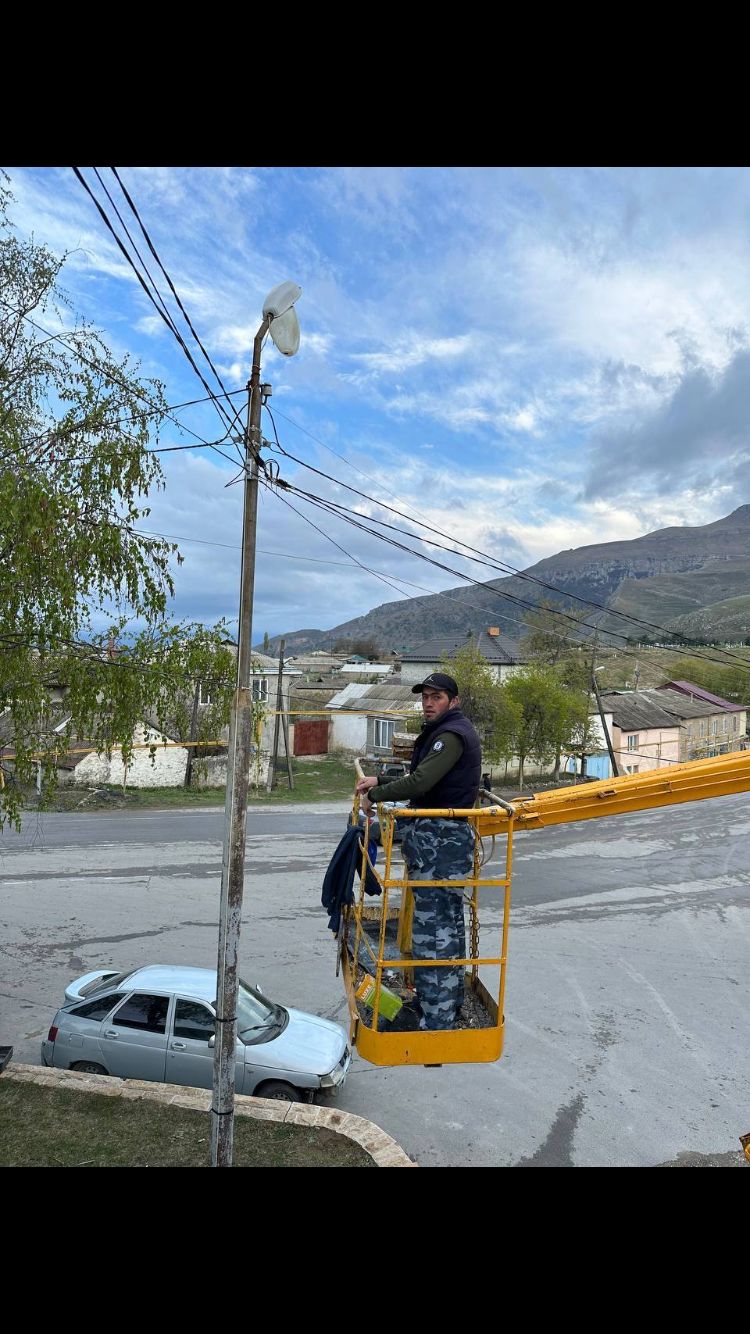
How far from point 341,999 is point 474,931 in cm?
598

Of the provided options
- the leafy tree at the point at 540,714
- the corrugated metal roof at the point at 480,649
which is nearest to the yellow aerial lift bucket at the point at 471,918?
the leafy tree at the point at 540,714

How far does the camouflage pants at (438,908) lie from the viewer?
16.7ft

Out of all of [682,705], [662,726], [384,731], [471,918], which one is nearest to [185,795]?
[384,731]

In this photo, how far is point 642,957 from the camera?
1366 cm

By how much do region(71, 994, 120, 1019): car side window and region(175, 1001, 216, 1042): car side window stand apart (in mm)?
759

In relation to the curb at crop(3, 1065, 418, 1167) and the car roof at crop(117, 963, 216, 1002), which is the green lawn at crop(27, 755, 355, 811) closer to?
the car roof at crop(117, 963, 216, 1002)

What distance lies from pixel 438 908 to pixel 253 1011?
4.67 metres

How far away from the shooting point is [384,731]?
37438 mm

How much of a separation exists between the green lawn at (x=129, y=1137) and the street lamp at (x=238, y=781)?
1.05 m

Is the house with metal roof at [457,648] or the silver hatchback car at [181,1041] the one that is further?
the house with metal roof at [457,648]

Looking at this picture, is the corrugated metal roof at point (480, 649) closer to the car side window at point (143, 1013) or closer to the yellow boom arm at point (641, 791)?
the car side window at point (143, 1013)

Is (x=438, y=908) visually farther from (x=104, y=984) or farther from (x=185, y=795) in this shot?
(x=185, y=795)
